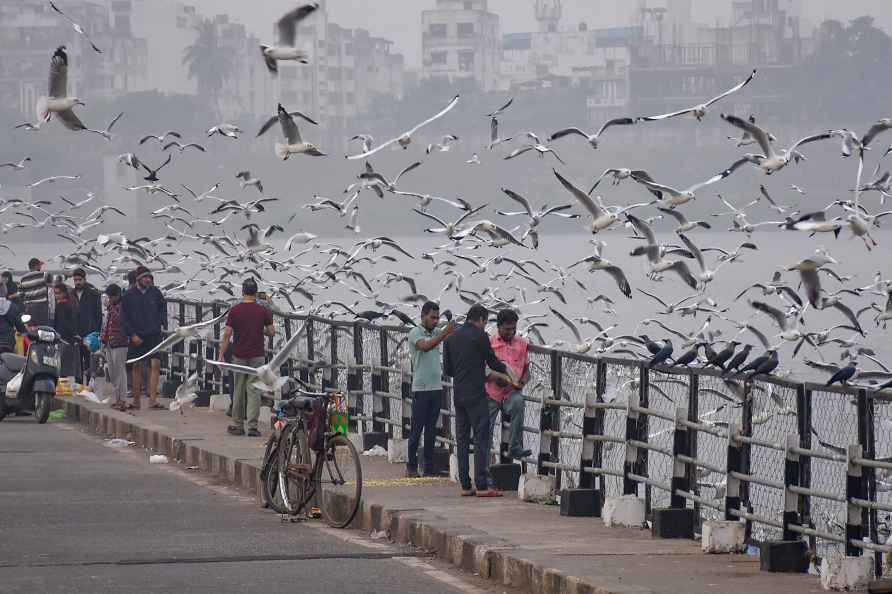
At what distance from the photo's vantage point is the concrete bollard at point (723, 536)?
951 centimetres

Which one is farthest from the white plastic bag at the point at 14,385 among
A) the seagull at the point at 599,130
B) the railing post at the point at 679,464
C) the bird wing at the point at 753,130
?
the railing post at the point at 679,464

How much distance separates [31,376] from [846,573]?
11.6 meters

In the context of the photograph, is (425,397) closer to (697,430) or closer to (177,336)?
(177,336)

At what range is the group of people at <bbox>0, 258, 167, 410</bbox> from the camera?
19.3 meters

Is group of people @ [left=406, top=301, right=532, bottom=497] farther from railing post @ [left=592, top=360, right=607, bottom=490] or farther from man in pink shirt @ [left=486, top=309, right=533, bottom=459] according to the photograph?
railing post @ [left=592, top=360, right=607, bottom=490]

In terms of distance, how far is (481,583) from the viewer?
9.29 m

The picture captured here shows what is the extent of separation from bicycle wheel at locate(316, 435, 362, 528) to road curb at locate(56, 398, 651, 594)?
0.13 metres

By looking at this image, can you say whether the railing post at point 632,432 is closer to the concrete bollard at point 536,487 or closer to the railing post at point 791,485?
the concrete bollard at point 536,487

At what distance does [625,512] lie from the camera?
10.6 meters

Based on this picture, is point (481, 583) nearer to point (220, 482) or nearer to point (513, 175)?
point (220, 482)

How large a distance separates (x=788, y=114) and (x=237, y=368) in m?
166

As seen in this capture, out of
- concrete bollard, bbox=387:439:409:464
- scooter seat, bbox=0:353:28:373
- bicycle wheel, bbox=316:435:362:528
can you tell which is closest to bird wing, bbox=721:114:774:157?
concrete bollard, bbox=387:439:409:464

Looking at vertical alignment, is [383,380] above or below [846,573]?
above

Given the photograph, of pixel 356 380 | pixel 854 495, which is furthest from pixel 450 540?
pixel 356 380
